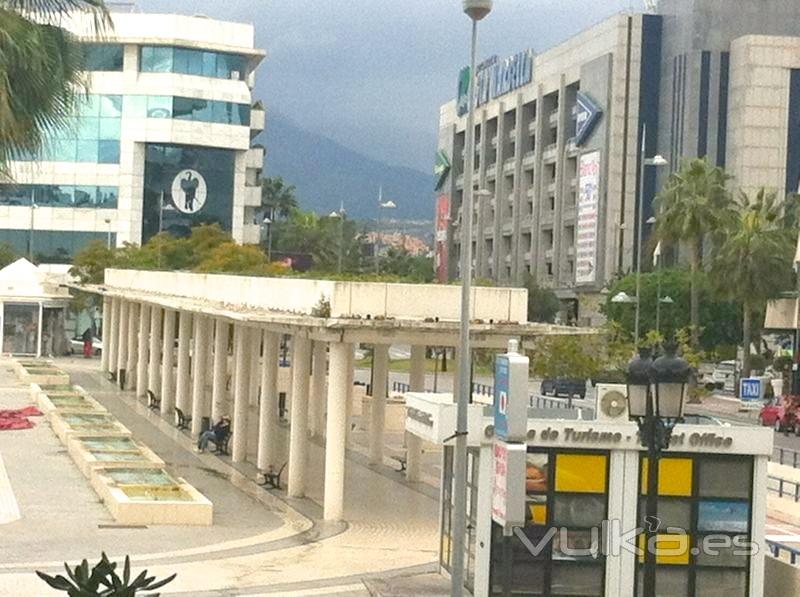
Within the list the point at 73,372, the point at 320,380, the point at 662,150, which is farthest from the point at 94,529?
the point at 662,150

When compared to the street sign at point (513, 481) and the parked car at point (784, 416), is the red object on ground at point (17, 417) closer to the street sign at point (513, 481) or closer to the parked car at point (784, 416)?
the parked car at point (784, 416)

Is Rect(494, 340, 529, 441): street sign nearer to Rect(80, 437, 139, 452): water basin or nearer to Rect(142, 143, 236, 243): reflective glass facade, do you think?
Rect(80, 437, 139, 452): water basin

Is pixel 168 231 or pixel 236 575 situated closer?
pixel 236 575

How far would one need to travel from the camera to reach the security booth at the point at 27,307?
83375 millimetres

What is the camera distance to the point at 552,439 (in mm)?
22500

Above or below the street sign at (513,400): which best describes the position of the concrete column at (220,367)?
below

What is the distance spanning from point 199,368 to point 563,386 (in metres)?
18.1

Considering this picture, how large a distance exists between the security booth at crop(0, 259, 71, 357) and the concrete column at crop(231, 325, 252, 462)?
3911cm

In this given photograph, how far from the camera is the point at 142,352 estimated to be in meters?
68.0

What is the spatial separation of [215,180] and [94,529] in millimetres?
83644

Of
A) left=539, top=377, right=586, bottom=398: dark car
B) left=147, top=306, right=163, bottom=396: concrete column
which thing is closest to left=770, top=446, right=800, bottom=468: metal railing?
left=539, top=377, right=586, bottom=398: dark car

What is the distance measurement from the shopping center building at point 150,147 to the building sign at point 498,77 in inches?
804

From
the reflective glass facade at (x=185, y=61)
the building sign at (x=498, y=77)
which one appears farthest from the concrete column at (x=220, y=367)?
the building sign at (x=498, y=77)

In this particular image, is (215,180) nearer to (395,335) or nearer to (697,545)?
(395,335)
